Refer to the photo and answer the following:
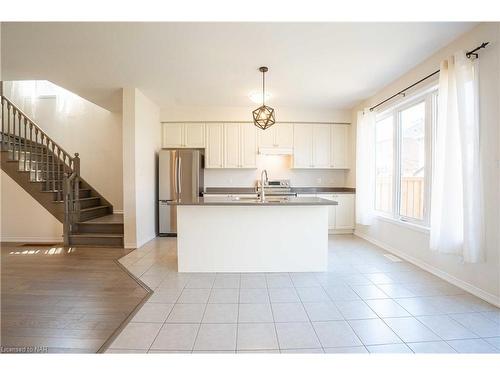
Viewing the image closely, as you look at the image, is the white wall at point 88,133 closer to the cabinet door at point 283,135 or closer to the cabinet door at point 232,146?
the cabinet door at point 232,146

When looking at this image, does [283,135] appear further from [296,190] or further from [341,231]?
[341,231]

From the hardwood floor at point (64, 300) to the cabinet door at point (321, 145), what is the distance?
4.29 metres

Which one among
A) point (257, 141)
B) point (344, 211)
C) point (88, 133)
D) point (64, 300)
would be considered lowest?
point (64, 300)

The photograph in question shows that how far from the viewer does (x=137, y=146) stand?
4.24 m

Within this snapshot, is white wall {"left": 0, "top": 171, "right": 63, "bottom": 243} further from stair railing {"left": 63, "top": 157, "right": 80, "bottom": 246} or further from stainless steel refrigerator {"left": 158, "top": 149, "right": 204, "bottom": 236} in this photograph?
stainless steel refrigerator {"left": 158, "top": 149, "right": 204, "bottom": 236}

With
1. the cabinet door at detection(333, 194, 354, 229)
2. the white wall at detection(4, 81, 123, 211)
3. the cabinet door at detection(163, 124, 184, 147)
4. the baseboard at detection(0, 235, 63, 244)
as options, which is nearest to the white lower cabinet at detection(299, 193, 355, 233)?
the cabinet door at detection(333, 194, 354, 229)

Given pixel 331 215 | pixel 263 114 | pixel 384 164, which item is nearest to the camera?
pixel 263 114

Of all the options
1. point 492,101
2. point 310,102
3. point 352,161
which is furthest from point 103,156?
point 492,101

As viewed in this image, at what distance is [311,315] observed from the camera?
2109 millimetres

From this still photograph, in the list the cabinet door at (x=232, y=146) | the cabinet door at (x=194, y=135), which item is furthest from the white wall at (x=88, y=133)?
the cabinet door at (x=232, y=146)

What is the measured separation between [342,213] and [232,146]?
2.79 meters

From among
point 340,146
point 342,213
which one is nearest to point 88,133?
point 340,146

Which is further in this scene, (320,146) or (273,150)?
(320,146)
